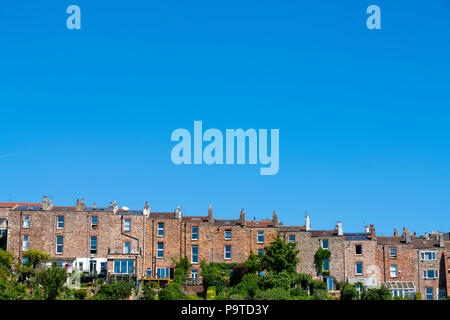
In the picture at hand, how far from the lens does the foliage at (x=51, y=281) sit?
5244 cm

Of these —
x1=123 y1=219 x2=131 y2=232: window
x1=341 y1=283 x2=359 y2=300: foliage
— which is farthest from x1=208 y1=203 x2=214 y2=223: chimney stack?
x1=341 y1=283 x2=359 y2=300: foliage

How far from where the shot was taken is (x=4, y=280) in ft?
171

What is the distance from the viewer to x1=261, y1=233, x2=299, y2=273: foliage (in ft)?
195

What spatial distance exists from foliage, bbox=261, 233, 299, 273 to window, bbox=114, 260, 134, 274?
1272 centimetres

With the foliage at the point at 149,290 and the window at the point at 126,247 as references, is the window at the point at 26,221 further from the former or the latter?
the foliage at the point at 149,290

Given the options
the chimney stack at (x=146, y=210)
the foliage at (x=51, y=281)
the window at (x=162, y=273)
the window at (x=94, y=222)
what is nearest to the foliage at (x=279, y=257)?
the window at (x=162, y=273)

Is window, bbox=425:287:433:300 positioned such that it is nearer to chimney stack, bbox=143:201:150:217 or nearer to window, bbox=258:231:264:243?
window, bbox=258:231:264:243

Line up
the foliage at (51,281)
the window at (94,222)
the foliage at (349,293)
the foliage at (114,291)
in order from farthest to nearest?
the window at (94,222), the foliage at (349,293), the foliage at (114,291), the foliage at (51,281)

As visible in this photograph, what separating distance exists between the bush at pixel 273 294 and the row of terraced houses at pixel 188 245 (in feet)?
28.8

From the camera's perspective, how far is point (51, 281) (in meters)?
53.1

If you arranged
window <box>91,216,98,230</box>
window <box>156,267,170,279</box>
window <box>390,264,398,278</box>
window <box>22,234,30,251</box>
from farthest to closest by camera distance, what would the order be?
window <box>390,264,398,278</box>
window <box>91,216,98,230</box>
window <box>156,267,170,279</box>
window <box>22,234,30,251</box>
